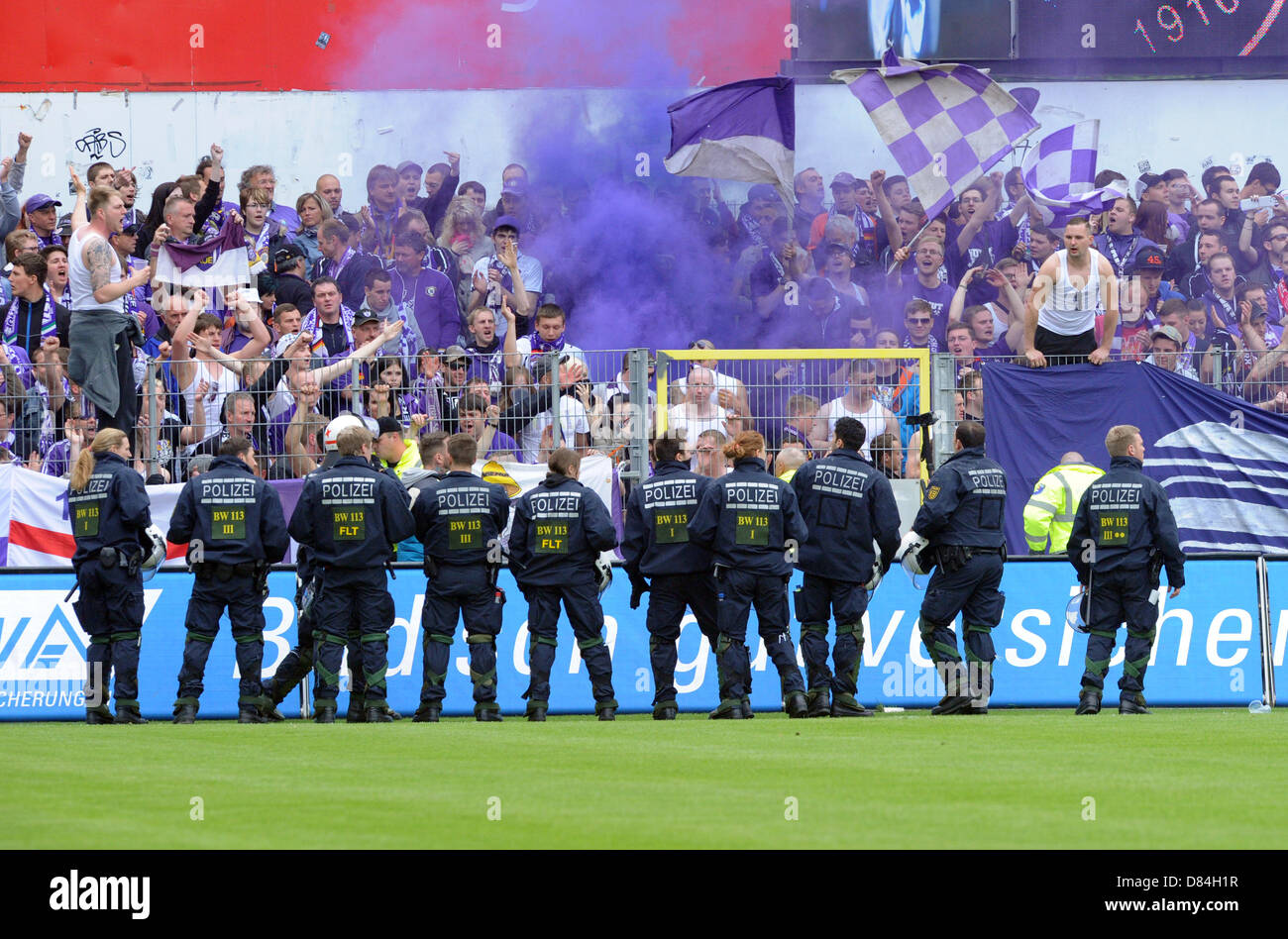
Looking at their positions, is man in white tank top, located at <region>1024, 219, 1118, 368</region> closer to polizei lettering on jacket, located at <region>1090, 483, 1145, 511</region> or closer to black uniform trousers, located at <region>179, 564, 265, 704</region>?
polizei lettering on jacket, located at <region>1090, 483, 1145, 511</region>

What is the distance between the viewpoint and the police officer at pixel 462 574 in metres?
13.4

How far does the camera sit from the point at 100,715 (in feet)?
44.3

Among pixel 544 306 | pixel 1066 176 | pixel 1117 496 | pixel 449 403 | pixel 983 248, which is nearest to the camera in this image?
pixel 1117 496

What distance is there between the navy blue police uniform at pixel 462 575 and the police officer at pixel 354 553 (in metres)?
0.24

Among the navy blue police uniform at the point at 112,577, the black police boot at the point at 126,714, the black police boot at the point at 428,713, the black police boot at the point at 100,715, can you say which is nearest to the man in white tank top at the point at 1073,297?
the black police boot at the point at 428,713

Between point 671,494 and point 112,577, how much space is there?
409 centimetres

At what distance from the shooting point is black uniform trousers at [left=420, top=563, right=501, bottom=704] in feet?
43.8

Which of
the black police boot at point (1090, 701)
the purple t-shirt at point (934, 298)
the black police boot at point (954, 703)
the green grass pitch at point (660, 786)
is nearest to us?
the green grass pitch at point (660, 786)

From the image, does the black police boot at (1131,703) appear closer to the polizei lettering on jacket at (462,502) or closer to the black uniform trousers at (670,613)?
the black uniform trousers at (670,613)

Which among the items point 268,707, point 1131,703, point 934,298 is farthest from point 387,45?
point 1131,703

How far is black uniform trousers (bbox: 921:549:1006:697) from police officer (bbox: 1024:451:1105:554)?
1.99m

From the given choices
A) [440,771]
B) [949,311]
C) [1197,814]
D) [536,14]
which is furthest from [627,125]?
[1197,814]

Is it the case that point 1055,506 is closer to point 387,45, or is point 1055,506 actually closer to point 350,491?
point 350,491

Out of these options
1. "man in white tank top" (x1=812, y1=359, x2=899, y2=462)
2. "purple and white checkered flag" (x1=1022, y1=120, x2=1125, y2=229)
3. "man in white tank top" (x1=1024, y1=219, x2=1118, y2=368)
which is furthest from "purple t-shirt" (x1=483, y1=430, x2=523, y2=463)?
"purple and white checkered flag" (x1=1022, y1=120, x2=1125, y2=229)
